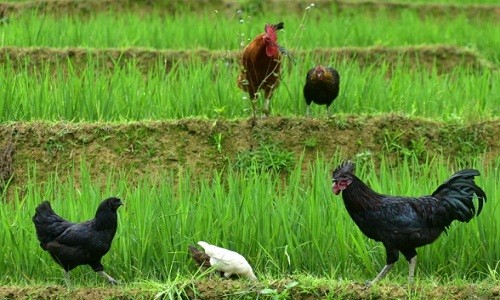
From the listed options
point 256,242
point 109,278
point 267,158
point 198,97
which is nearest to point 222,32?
point 198,97

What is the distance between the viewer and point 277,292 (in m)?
4.45

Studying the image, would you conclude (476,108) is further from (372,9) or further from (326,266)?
(372,9)

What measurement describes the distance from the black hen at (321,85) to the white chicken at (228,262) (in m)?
2.24

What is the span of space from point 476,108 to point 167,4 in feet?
21.1

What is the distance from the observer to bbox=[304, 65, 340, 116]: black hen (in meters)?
6.63

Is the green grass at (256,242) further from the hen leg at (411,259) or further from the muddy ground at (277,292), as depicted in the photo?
the muddy ground at (277,292)

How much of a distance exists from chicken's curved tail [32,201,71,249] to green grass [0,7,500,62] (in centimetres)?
474

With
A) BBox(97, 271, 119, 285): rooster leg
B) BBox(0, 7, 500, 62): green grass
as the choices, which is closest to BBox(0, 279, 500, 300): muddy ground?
BBox(97, 271, 119, 285): rooster leg

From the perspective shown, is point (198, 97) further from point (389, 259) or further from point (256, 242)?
point (389, 259)

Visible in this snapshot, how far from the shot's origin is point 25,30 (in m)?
9.57

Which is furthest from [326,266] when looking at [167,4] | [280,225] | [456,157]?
[167,4]

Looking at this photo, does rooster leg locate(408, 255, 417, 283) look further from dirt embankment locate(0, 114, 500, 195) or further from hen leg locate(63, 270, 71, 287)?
dirt embankment locate(0, 114, 500, 195)

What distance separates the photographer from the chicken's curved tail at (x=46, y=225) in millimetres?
4590

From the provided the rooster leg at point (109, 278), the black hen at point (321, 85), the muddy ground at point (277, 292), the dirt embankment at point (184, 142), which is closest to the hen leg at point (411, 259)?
the muddy ground at point (277, 292)
